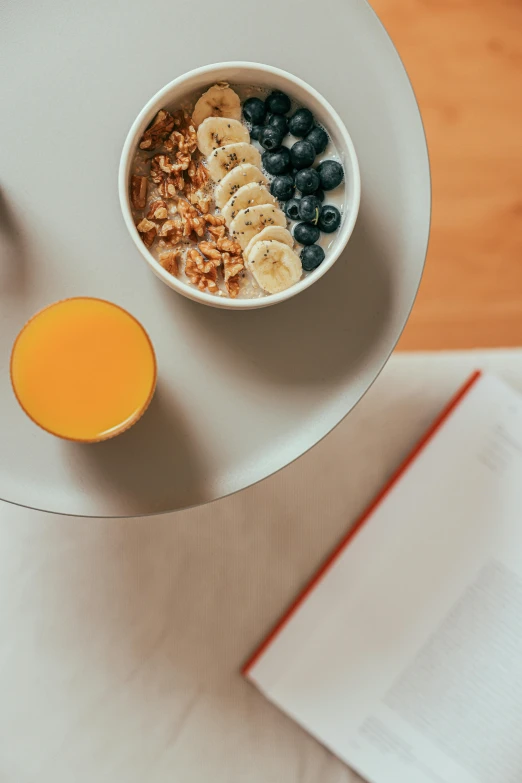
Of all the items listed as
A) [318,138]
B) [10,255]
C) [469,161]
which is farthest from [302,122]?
[469,161]

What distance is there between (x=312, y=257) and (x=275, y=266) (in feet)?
0.12

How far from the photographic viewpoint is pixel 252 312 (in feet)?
2.35

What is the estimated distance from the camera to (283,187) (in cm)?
66

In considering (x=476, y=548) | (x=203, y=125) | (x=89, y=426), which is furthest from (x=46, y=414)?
(x=476, y=548)

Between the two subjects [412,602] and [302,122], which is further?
[412,602]

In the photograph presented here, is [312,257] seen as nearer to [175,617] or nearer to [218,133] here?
[218,133]

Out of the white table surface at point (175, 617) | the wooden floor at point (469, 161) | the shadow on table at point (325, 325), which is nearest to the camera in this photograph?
the shadow on table at point (325, 325)

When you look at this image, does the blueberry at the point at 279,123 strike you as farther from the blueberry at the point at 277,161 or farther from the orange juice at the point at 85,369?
Result: the orange juice at the point at 85,369

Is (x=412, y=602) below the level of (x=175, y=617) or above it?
above

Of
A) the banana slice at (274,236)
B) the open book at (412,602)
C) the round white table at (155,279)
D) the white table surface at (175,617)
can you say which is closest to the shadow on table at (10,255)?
the round white table at (155,279)

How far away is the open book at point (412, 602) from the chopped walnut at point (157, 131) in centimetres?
53

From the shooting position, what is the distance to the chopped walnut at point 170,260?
661 millimetres

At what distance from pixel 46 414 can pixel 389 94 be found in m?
0.49

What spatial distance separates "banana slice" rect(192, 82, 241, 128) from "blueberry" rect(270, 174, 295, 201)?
0.25 ft
